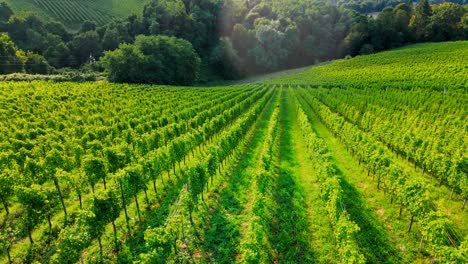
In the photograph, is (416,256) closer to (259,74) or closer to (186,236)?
(186,236)

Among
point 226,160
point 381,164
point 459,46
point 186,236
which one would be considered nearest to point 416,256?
point 381,164

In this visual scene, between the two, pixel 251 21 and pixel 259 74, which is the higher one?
pixel 251 21

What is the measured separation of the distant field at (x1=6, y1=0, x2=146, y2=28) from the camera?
111m

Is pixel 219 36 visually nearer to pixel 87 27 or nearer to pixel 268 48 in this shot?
pixel 268 48

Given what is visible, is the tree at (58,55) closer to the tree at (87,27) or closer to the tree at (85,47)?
the tree at (85,47)

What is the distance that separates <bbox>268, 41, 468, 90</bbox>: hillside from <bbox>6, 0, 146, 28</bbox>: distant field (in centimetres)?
8550

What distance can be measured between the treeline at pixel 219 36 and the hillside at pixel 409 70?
27.7m

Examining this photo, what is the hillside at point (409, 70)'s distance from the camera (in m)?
45.1

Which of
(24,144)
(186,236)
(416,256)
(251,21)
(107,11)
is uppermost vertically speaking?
(107,11)

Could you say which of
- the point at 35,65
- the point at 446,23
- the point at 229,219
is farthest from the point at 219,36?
the point at 229,219

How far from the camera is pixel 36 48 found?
8406cm

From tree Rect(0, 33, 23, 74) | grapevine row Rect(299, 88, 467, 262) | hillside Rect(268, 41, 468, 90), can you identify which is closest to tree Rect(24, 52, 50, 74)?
tree Rect(0, 33, 23, 74)

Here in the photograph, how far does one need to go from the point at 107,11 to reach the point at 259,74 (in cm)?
7629

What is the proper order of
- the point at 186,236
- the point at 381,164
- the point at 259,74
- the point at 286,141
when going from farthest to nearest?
the point at 259,74
the point at 286,141
the point at 381,164
the point at 186,236
